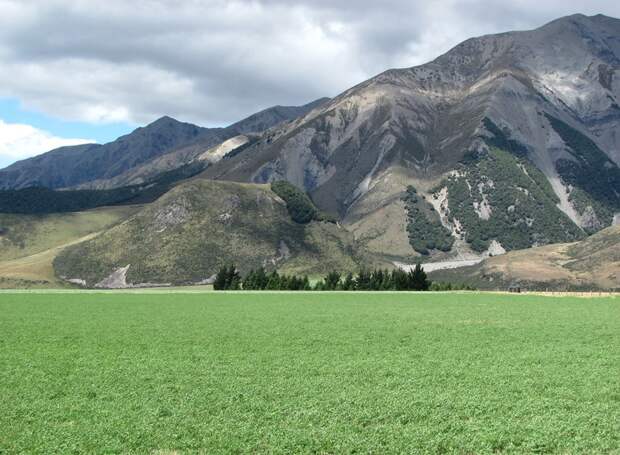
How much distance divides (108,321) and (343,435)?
48780 mm

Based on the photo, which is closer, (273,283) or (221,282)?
(273,283)

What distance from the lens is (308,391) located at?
27812mm

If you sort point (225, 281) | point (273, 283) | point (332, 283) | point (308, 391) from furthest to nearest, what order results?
point (225, 281) < point (332, 283) < point (273, 283) < point (308, 391)

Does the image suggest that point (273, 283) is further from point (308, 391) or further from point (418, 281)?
point (308, 391)

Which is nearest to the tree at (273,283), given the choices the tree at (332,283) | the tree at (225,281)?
the tree at (225,281)

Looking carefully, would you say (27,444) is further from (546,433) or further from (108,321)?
(108,321)

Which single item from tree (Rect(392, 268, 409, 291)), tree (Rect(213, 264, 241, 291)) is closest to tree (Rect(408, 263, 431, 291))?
tree (Rect(392, 268, 409, 291))

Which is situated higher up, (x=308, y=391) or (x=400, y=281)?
(x=400, y=281)

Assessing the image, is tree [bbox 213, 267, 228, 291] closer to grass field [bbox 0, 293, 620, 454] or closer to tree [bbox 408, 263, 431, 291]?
tree [bbox 408, 263, 431, 291]

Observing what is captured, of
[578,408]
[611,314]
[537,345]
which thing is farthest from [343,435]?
[611,314]

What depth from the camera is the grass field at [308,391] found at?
68.4 feet

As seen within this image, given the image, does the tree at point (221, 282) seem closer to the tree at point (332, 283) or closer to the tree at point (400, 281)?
the tree at point (332, 283)

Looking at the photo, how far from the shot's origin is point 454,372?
32.7 meters

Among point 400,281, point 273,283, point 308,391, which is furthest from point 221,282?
point 308,391
